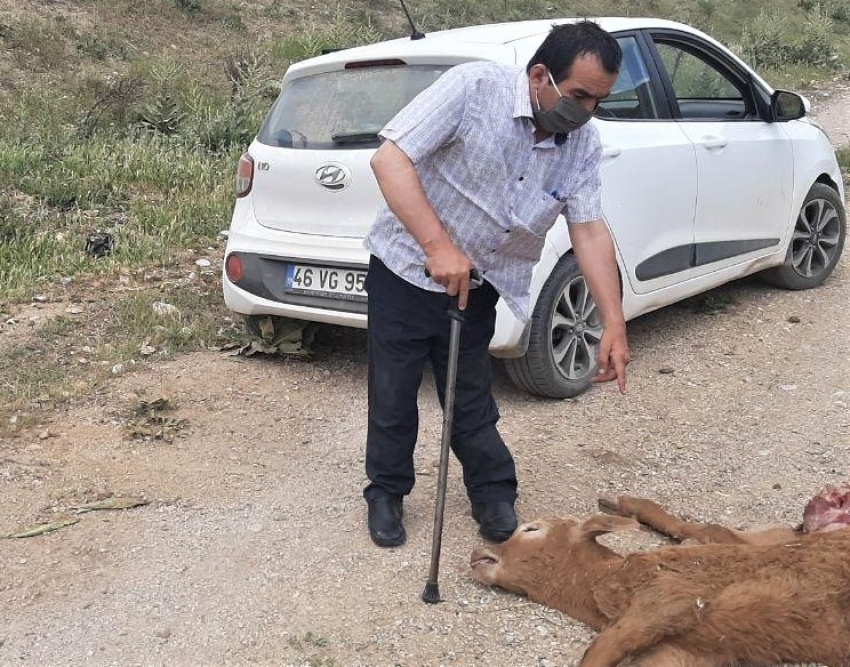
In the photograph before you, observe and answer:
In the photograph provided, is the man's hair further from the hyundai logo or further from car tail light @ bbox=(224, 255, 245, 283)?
car tail light @ bbox=(224, 255, 245, 283)

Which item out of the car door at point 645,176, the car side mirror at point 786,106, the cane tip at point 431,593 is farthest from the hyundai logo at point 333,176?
the car side mirror at point 786,106

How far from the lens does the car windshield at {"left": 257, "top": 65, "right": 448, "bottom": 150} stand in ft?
16.2

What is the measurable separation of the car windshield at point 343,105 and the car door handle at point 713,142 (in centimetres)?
176

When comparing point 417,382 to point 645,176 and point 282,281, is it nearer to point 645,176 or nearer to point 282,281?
point 282,281

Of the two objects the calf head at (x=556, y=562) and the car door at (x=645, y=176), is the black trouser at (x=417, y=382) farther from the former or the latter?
the car door at (x=645, y=176)

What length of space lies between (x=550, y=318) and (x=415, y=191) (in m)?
2.06

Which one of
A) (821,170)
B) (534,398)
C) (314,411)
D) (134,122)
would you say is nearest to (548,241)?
(534,398)

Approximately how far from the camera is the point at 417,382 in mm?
3789

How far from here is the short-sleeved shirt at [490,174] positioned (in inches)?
125

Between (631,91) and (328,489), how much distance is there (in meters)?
2.69

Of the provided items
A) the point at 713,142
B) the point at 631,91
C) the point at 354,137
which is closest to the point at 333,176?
the point at 354,137

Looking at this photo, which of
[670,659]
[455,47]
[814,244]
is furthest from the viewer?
[814,244]

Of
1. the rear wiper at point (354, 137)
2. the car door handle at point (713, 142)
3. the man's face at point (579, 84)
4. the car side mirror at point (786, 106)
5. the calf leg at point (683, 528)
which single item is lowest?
the calf leg at point (683, 528)

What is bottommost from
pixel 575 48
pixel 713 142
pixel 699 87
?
pixel 713 142
